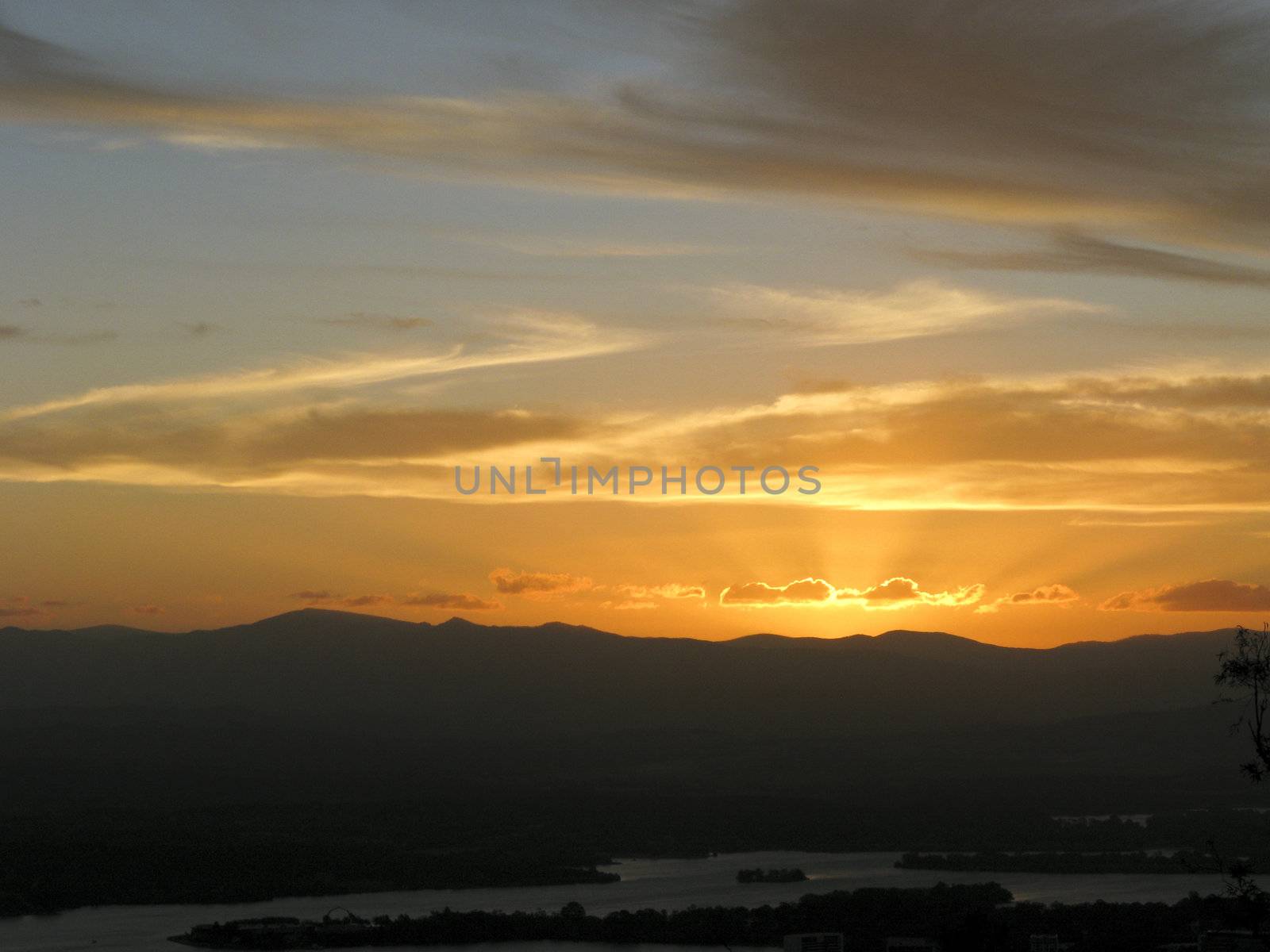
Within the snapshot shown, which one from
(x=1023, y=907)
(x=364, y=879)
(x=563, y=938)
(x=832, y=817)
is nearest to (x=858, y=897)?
(x=1023, y=907)

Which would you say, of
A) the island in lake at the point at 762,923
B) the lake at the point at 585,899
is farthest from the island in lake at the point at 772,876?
the island in lake at the point at 762,923

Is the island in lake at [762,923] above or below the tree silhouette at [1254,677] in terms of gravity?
below

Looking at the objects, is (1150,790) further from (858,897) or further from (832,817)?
(858,897)

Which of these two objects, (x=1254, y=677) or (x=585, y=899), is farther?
(x=585, y=899)

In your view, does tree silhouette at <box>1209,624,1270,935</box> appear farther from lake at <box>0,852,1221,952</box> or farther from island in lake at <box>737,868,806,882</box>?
island in lake at <box>737,868,806,882</box>

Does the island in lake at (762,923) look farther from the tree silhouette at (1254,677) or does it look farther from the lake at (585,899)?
the tree silhouette at (1254,677)

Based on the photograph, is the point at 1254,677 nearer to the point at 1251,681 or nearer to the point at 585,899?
the point at 1251,681

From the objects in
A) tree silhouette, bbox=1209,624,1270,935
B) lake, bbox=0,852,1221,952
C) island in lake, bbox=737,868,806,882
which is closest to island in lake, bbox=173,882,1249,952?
lake, bbox=0,852,1221,952

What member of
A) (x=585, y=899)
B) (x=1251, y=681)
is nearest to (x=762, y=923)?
(x=585, y=899)
